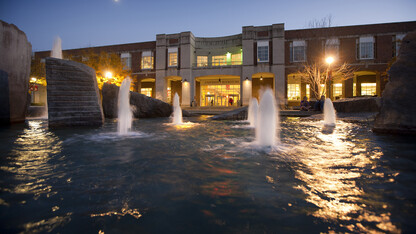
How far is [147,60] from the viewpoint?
28.4 metres

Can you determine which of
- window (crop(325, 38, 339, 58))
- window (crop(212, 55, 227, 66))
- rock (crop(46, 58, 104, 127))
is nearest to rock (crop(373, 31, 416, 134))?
rock (crop(46, 58, 104, 127))

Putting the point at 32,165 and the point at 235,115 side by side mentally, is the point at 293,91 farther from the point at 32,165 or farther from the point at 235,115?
the point at 32,165

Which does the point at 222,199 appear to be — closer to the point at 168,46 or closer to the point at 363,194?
the point at 363,194


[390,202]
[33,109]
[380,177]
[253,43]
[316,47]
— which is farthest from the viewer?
[253,43]

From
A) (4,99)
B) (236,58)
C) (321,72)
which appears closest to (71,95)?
(4,99)

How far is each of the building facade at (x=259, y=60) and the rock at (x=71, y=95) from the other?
1894 centimetres

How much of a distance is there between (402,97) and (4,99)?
10794 millimetres

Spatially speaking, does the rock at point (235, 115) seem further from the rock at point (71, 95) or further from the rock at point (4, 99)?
the rock at point (4, 99)

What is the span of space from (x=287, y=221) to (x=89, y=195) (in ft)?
5.22

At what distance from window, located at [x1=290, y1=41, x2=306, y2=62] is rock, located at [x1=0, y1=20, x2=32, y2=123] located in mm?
23917

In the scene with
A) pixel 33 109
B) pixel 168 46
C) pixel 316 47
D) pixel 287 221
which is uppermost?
pixel 168 46

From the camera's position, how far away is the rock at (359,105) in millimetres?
10353

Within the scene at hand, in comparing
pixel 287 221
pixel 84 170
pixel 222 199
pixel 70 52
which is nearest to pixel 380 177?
pixel 287 221

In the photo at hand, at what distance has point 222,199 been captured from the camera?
169 centimetres
